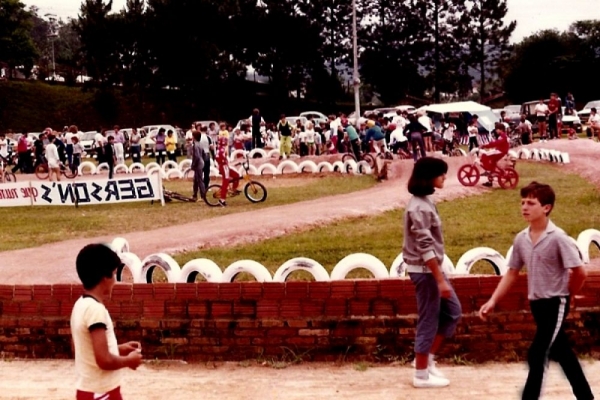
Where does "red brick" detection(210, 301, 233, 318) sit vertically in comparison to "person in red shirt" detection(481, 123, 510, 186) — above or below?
below

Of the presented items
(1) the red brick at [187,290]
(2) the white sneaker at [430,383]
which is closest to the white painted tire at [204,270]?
(1) the red brick at [187,290]

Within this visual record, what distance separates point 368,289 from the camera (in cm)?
686

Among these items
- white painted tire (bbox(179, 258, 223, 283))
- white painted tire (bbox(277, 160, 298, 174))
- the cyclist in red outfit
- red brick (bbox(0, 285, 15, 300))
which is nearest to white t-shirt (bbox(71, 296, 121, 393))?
red brick (bbox(0, 285, 15, 300))

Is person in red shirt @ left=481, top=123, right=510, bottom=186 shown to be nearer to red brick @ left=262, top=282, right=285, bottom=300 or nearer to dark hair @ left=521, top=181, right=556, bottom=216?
red brick @ left=262, top=282, right=285, bottom=300

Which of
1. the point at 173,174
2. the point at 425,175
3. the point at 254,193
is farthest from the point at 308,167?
the point at 425,175

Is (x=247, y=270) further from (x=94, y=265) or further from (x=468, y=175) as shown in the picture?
(x=468, y=175)

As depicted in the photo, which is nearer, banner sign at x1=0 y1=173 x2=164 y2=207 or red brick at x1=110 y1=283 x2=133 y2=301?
red brick at x1=110 y1=283 x2=133 y2=301

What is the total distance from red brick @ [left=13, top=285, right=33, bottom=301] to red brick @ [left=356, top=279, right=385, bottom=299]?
300cm

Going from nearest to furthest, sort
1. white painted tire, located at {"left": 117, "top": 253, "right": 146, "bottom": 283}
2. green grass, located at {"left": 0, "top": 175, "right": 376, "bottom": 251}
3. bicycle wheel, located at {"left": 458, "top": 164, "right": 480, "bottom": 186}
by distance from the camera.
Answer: white painted tire, located at {"left": 117, "top": 253, "right": 146, "bottom": 283} < green grass, located at {"left": 0, "top": 175, "right": 376, "bottom": 251} < bicycle wheel, located at {"left": 458, "top": 164, "right": 480, "bottom": 186}

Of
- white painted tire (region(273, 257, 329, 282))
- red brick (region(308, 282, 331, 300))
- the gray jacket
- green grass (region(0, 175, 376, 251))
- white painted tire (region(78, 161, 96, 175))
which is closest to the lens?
the gray jacket

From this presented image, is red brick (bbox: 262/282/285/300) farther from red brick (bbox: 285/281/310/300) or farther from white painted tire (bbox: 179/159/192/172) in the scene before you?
white painted tire (bbox: 179/159/192/172)

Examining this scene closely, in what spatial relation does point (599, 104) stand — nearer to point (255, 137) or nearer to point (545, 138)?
point (545, 138)

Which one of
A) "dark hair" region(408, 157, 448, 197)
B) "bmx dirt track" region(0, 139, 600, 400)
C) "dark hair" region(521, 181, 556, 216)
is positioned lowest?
"bmx dirt track" region(0, 139, 600, 400)

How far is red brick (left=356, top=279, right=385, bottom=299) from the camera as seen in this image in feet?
22.5
